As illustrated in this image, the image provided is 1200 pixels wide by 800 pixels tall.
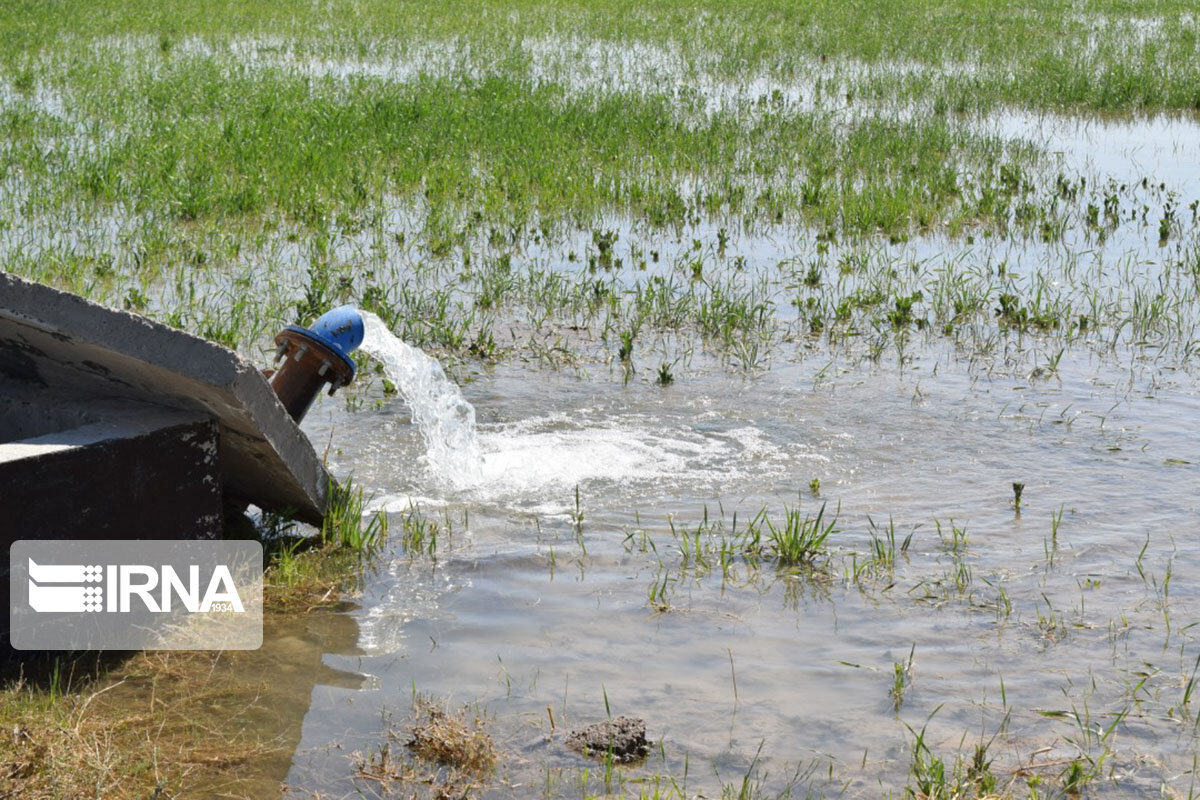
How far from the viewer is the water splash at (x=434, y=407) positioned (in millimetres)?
5574

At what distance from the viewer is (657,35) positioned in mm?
20375

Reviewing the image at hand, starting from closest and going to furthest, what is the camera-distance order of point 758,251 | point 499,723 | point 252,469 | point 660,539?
1. point 499,723
2. point 252,469
3. point 660,539
4. point 758,251

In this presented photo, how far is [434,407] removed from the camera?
6039 mm

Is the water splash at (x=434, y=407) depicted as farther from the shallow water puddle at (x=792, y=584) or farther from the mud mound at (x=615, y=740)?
the mud mound at (x=615, y=740)

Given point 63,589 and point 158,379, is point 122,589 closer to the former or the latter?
point 63,589

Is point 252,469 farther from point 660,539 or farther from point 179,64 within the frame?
point 179,64

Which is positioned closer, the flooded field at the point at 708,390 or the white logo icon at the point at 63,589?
the flooded field at the point at 708,390

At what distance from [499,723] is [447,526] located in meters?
1.50

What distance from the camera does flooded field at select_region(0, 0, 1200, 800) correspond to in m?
3.56

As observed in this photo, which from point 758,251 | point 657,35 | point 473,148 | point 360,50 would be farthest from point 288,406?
point 657,35

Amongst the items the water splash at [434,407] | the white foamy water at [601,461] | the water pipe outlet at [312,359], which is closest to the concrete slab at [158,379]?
the water pipe outlet at [312,359]

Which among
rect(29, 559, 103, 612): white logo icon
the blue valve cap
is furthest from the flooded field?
the blue valve cap

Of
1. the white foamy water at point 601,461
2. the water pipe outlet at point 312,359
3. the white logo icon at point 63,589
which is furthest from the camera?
the white foamy water at point 601,461

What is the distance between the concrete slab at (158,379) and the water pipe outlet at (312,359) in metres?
0.29
